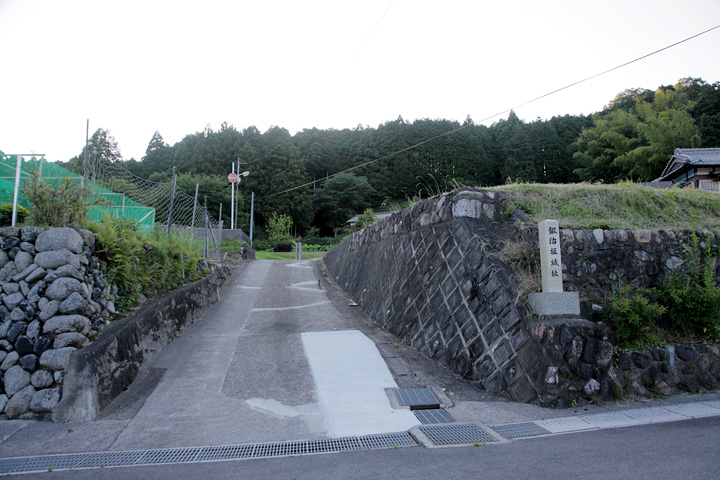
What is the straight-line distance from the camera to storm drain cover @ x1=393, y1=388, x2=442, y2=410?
4.50 metres

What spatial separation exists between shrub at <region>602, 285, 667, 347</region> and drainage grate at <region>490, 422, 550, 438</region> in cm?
185

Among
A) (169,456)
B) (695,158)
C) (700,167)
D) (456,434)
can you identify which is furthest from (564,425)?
(700,167)

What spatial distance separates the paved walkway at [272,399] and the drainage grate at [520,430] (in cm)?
11

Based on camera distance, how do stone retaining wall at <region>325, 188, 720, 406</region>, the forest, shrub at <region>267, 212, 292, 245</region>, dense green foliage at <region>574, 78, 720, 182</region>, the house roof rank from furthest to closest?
shrub at <region>267, 212, 292, 245</region>
the forest
dense green foliage at <region>574, 78, 720, 182</region>
the house roof
stone retaining wall at <region>325, 188, 720, 406</region>

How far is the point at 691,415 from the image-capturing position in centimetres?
419

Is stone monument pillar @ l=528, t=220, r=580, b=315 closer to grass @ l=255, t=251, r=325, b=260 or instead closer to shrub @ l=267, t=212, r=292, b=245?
grass @ l=255, t=251, r=325, b=260

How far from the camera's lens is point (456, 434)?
3816mm

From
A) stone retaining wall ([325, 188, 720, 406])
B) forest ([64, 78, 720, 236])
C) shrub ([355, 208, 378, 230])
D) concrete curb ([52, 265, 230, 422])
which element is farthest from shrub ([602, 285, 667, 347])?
forest ([64, 78, 720, 236])

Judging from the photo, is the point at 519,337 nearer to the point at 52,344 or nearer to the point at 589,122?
the point at 52,344

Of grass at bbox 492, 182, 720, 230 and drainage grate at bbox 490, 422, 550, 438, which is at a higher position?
grass at bbox 492, 182, 720, 230

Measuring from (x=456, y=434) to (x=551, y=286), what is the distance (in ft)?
6.95

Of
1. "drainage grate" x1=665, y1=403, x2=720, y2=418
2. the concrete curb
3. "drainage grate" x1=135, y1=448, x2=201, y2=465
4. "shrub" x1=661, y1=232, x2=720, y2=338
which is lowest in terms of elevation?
"drainage grate" x1=665, y1=403, x2=720, y2=418

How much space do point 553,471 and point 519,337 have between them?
1.80m

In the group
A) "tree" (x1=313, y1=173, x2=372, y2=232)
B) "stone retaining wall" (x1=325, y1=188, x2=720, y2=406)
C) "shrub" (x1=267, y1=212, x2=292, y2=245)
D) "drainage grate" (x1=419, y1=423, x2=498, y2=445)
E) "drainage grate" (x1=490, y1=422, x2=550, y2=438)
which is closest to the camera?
"drainage grate" (x1=419, y1=423, x2=498, y2=445)
